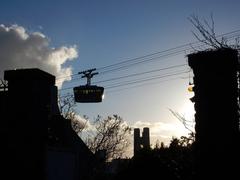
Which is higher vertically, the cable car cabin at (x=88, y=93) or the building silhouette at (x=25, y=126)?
the cable car cabin at (x=88, y=93)

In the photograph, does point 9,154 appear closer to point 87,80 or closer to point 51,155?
point 51,155

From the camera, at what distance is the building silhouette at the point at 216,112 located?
600cm

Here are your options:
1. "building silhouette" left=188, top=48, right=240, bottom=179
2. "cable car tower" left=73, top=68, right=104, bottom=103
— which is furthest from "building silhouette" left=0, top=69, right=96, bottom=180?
"cable car tower" left=73, top=68, right=104, bottom=103

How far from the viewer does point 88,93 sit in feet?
75.9

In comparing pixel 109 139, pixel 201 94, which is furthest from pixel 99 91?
pixel 109 139

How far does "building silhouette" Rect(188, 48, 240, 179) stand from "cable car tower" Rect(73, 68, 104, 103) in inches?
646

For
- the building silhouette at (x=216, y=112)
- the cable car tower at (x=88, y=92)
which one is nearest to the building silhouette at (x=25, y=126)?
the building silhouette at (x=216, y=112)

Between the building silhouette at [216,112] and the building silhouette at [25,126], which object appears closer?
the building silhouette at [216,112]

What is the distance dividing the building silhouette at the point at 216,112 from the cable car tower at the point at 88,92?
16410mm

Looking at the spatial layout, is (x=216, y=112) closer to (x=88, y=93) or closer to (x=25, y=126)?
(x=25, y=126)

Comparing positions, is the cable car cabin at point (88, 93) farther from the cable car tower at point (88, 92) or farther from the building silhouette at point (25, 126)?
the building silhouette at point (25, 126)

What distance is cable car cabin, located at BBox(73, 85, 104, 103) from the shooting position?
23.1m

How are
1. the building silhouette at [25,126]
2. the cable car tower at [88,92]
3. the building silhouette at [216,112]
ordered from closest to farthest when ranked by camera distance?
1. the building silhouette at [216,112]
2. the building silhouette at [25,126]
3. the cable car tower at [88,92]

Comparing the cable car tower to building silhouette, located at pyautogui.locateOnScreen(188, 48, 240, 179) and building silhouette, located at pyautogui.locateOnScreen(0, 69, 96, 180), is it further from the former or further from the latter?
building silhouette, located at pyautogui.locateOnScreen(188, 48, 240, 179)
